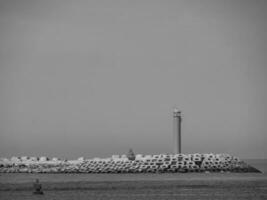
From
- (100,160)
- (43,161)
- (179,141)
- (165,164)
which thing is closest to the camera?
(179,141)

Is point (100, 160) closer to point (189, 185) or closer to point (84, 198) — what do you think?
point (189, 185)

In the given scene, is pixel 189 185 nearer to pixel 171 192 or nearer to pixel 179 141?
pixel 171 192

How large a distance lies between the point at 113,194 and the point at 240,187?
528 inches

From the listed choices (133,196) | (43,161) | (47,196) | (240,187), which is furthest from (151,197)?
(43,161)

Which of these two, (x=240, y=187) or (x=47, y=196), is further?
(x=240, y=187)

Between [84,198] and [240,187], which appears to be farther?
[240,187]

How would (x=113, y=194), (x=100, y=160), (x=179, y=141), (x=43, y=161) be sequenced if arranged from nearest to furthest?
1. (x=113, y=194)
2. (x=179, y=141)
3. (x=100, y=160)
4. (x=43, y=161)

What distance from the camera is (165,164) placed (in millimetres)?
123812

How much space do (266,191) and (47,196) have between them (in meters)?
16.3

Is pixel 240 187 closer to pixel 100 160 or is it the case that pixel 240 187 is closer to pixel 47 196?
pixel 47 196

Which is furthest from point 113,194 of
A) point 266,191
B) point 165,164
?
point 165,164

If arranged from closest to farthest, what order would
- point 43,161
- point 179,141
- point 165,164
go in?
point 179,141 → point 165,164 → point 43,161

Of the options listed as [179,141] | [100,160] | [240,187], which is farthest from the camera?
[100,160]

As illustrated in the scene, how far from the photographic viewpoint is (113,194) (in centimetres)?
A: 7388
